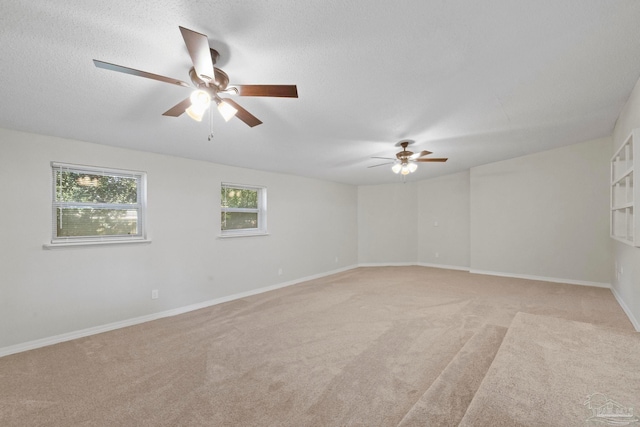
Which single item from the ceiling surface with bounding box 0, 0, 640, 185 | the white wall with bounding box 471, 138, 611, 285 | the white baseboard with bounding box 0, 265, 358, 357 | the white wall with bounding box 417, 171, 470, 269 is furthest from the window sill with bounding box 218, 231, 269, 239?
the white wall with bounding box 471, 138, 611, 285

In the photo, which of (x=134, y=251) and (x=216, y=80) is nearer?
(x=216, y=80)

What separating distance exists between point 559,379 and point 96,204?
447cm

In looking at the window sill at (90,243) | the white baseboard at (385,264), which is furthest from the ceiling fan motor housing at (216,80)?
the white baseboard at (385,264)

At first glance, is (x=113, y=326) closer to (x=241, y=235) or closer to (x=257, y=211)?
(x=241, y=235)

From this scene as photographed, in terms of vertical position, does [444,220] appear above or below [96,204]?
below

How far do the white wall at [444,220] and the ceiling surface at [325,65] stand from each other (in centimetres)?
339

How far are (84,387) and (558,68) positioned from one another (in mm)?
4588

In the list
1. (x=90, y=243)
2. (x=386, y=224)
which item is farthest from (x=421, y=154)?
(x=90, y=243)

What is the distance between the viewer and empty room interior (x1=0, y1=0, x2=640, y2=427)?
160 cm

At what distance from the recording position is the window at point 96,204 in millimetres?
3119

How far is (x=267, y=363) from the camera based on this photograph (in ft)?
8.18

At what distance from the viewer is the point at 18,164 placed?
2814 millimetres

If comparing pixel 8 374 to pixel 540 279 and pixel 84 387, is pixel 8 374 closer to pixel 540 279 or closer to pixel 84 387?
pixel 84 387

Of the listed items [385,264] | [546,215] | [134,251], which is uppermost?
[546,215]
